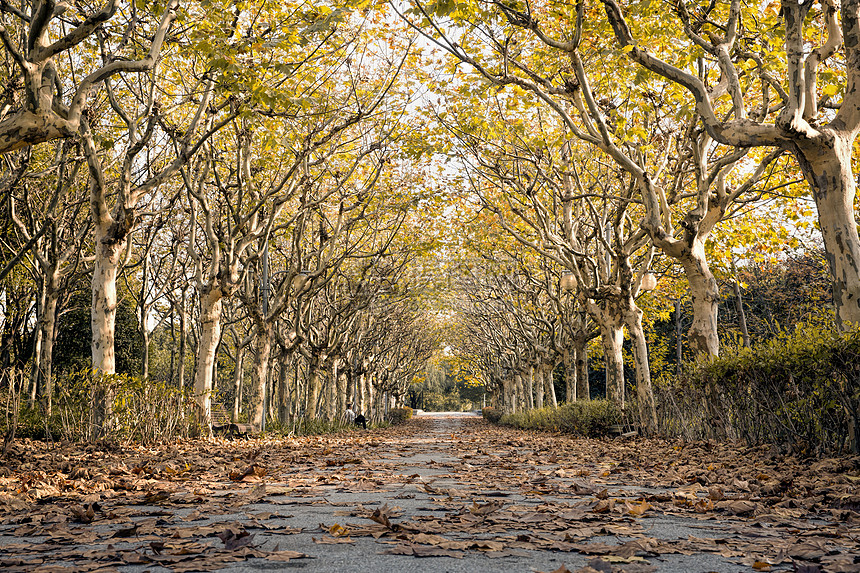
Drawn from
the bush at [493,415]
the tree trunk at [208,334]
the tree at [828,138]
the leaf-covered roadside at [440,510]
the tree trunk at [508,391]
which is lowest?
the bush at [493,415]

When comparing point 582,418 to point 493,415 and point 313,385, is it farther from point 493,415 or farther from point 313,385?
point 493,415

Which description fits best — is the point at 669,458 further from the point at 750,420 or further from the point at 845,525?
the point at 845,525

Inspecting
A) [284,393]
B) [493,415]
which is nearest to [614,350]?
[284,393]

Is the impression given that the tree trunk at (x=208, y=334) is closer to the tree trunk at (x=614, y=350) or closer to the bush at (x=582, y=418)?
the bush at (x=582, y=418)

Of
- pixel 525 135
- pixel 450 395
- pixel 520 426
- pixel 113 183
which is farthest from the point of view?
pixel 450 395

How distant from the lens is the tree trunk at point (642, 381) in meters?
12.6

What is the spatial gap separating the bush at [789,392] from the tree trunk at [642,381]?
2.84 meters

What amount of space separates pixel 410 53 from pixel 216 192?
260 inches

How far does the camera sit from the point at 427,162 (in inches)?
701

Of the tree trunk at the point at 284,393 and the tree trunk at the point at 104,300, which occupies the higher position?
the tree trunk at the point at 104,300

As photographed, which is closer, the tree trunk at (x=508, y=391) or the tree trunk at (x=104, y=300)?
the tree trunk at (x=104, y=300)

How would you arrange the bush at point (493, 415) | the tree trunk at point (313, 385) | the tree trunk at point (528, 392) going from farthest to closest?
the bush at point (493, 415)
the tree trunk at point (528, 392)
the tree trunk at point (313, 385)

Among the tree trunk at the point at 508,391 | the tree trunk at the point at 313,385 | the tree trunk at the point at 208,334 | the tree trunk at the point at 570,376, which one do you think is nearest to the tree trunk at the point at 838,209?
the tree trunk at the point at 208,334

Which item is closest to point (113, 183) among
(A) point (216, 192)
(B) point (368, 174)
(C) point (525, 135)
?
(A) point (216, 192)
